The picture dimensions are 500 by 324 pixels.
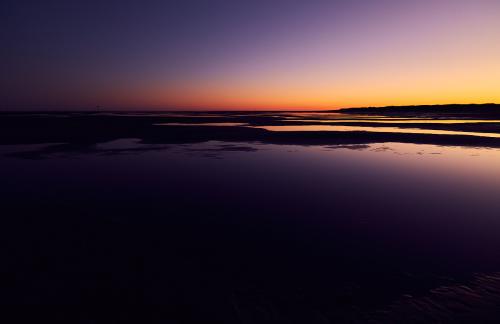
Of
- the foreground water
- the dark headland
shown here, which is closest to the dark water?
the foreground water

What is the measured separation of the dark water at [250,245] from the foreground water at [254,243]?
0.10 feet

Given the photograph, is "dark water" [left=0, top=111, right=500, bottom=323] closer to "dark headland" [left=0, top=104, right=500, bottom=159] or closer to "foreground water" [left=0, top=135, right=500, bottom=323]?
"foreground water" [left=0, top=135, right=500, bottom=323]

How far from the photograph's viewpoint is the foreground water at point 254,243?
465 cm

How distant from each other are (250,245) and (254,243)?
133 mm

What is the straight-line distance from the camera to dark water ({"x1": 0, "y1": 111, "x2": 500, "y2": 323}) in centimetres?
460

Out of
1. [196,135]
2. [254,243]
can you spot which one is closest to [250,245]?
[254,243]

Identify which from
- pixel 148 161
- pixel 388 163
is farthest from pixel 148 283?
pixel 388 163

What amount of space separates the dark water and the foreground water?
3 cm

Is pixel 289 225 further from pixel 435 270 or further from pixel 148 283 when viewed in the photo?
pixel 148 283

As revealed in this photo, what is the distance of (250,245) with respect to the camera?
21.8 feet

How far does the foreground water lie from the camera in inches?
183

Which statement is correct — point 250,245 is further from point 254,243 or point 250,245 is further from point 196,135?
point 196,135

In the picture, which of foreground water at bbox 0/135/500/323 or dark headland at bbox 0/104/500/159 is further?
dark headland at bbox 0/104/500/159

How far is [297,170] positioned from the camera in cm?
1449
